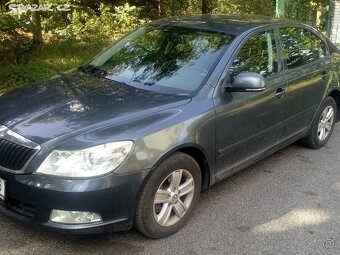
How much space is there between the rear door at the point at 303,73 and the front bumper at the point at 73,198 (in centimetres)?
217

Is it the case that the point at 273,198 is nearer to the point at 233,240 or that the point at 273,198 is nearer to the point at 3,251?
the point at 233,240

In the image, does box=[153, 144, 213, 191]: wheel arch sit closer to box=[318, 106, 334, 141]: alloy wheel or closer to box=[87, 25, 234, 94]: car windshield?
box=[87, 25, 234, 94]: car windshield

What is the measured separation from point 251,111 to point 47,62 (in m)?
5.44

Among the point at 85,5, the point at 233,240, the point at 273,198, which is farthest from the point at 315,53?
the point at 85,5

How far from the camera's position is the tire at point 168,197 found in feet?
9.94

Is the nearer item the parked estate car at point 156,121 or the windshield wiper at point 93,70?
the parked estate car at point 156,121

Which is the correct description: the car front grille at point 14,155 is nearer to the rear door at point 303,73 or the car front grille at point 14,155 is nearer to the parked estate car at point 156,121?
the parked estate car at point 156,121

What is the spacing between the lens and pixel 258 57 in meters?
4.06

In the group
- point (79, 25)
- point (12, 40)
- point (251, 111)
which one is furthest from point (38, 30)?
point (251, 111)

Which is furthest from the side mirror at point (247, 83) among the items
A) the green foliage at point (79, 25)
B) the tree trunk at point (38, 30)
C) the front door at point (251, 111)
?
the tree trunk at point (38, 30)

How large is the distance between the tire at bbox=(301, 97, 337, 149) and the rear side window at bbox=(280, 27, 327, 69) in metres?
0.59

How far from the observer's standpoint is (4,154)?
2918 millimetres

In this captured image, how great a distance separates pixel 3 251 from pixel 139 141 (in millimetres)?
1219

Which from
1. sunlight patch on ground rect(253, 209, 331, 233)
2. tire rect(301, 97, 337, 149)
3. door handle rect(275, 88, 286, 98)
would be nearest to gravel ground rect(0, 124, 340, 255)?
sunlight patch on ground rect(253, 209, 331, 233)
